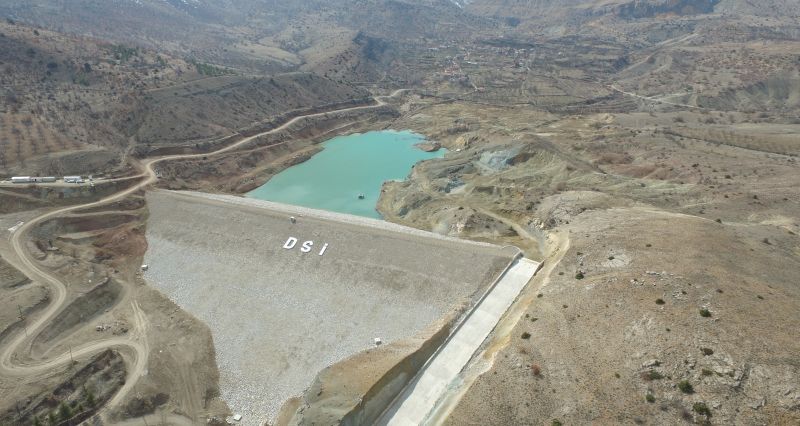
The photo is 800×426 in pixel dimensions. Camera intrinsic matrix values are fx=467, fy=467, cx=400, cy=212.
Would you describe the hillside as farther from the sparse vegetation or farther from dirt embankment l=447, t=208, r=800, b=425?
the sparse vegetation

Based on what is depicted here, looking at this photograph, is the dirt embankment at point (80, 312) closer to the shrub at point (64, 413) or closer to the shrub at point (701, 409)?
the shrub at point (64, 413)

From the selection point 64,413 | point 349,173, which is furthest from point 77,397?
point 349,173

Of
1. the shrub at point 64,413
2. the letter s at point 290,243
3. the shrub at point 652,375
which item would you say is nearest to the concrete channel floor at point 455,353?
the shrub at point 652,375

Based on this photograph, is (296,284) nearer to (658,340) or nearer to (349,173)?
(658,340)

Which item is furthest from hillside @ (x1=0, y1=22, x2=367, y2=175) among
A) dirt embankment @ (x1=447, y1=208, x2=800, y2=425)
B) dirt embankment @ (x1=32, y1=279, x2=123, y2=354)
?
dirt embankment @ (x1=447, y1=208, x2=800, y2=425)

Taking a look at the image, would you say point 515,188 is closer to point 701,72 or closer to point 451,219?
point 451,219

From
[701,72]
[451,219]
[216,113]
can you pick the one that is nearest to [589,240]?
[451,219]
